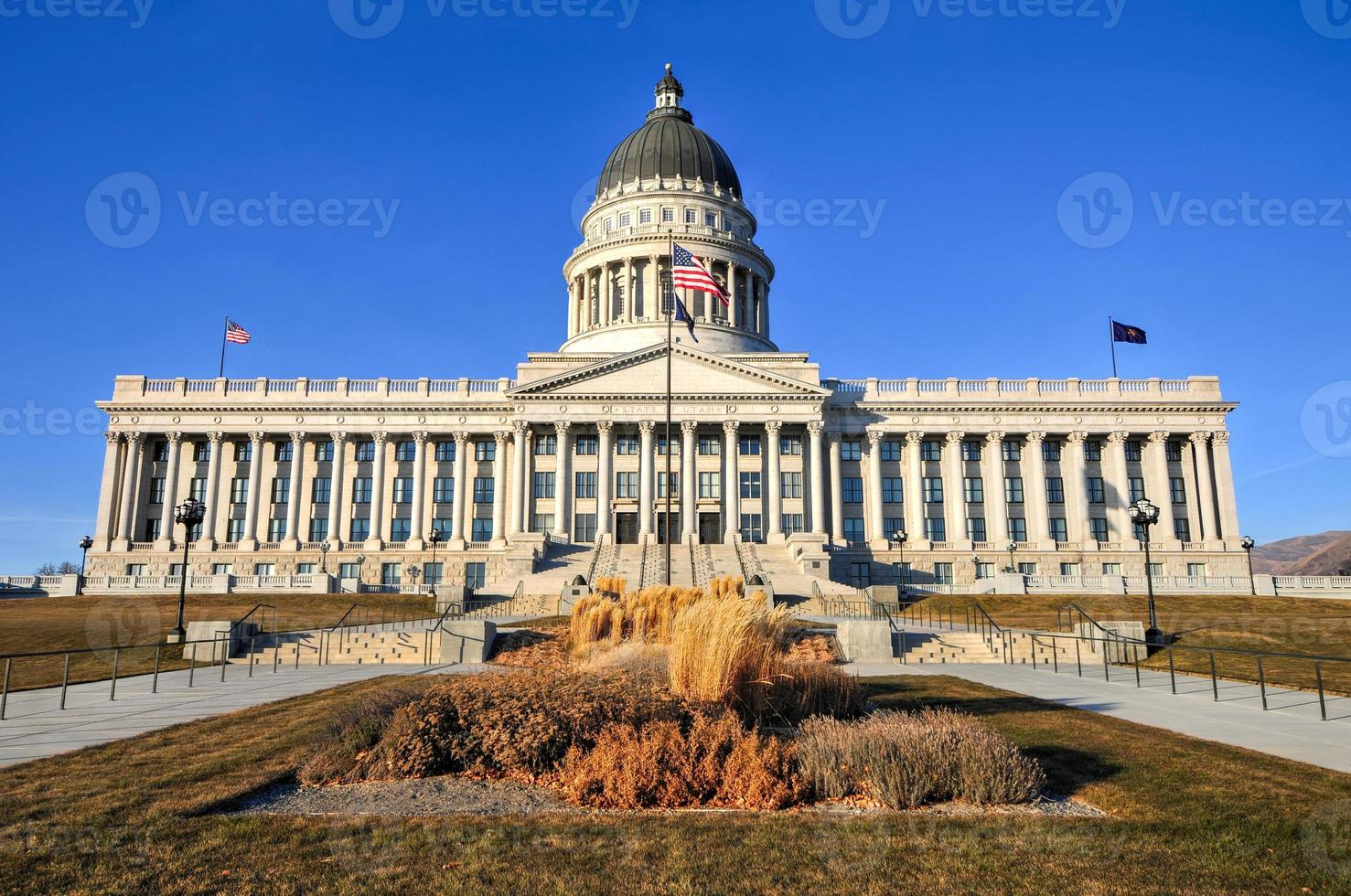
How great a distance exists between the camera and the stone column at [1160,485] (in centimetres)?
6806

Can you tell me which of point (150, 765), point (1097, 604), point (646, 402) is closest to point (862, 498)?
point (646, 402)

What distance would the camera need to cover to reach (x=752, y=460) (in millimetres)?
68812

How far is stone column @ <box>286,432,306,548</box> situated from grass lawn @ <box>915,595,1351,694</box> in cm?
4854

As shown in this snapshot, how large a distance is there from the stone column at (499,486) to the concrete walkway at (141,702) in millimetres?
42905

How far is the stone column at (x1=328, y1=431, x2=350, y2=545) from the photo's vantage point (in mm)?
68188

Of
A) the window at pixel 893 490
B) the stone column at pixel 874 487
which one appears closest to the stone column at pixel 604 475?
the stone column at pixel 874 487

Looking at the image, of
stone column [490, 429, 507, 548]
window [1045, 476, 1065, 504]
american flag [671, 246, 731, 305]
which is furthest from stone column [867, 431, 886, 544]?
stone column [490, 429, 507, 548]

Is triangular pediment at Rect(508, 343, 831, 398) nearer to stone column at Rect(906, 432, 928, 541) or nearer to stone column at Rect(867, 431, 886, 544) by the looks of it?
stone column at Rect(867, 431, 886, 544)

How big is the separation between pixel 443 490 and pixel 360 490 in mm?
6777

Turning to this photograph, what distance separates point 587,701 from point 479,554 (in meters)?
56.8


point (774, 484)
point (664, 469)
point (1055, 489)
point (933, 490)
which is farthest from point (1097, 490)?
point (664, 469)

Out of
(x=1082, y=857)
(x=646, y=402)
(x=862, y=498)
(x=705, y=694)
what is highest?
(x=646, y=402)

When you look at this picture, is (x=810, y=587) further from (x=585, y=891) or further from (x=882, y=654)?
(x=585, y=891)

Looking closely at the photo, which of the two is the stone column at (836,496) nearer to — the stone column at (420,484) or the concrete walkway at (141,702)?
the stone column at (420,484)
